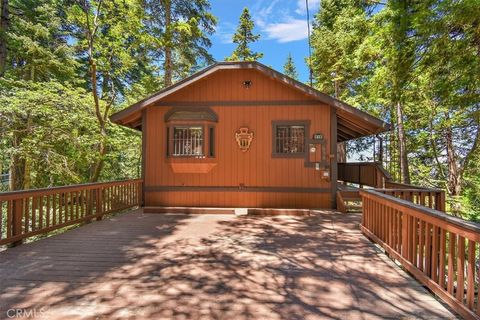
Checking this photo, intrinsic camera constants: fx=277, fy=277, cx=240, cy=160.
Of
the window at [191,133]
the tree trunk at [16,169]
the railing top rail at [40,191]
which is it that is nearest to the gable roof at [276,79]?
the window at [191,133]

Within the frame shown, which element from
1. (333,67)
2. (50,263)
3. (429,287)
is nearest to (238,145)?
(50,263)

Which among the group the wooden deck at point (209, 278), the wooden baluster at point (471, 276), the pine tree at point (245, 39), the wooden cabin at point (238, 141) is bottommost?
the wooden deck at point (209, 278)

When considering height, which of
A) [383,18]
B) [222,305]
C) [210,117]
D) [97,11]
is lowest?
[222,305]

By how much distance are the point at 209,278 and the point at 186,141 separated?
15.3ft

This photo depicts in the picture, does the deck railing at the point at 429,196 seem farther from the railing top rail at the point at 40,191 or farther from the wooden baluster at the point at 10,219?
the wooden baluster at the point at 10,219

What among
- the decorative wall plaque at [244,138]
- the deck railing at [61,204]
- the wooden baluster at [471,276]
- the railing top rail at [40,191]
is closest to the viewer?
the wooden baluster at [471,276]

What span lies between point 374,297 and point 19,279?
3644 mm

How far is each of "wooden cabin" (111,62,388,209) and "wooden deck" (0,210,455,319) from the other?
2154 millimetres

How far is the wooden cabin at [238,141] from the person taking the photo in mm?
6945

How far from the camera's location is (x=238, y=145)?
711cm

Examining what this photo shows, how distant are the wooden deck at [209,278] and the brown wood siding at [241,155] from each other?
6.94ft

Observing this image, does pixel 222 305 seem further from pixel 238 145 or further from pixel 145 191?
pixel 145 191

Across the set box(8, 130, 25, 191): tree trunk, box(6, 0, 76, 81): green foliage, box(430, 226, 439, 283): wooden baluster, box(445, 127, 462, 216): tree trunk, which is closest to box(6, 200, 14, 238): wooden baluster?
box(430, 226, 439, 283): wooden baluster

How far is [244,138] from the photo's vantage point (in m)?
7.07
